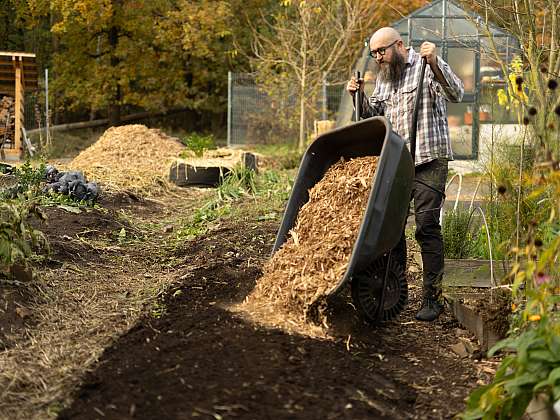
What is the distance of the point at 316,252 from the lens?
5.18 metres

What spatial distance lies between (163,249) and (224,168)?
5.45 metres

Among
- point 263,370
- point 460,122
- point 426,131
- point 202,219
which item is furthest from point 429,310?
point 460,122

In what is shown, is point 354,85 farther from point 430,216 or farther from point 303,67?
point 303,67

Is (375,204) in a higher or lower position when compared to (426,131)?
lower

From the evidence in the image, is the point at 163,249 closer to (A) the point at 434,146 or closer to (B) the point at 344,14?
(A) the point at 434,146

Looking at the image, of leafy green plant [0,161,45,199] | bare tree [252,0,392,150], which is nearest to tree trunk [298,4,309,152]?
bare tree [252,0,392,150]

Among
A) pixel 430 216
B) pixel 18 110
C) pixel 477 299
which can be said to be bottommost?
pixel 477 299

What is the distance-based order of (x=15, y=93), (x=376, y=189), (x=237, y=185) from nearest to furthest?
(x=376, y=189), (x=237, y=185), (x=15, y=93)

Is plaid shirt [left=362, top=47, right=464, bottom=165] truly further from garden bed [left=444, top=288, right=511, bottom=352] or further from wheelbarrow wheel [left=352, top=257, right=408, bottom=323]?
garden bed [left=444, top=288, right=511, bottom=352]

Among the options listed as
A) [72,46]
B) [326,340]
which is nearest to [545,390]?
[326,340]

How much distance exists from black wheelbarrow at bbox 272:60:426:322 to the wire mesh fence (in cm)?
1906

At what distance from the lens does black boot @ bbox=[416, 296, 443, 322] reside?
223 inches

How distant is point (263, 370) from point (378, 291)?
4.72ft

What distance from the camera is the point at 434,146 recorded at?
559 centimetres
